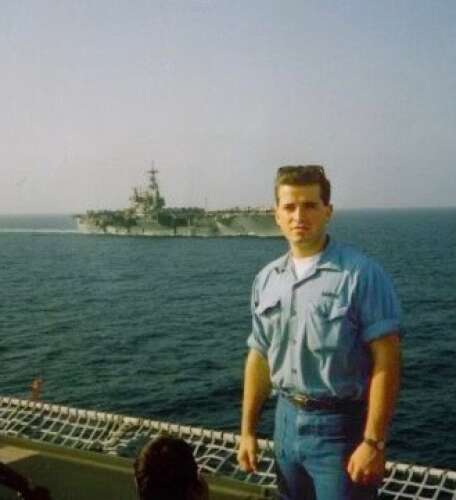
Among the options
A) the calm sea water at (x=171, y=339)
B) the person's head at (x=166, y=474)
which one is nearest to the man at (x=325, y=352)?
the person's head at (x=166, y=474)

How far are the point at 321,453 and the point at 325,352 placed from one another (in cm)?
53

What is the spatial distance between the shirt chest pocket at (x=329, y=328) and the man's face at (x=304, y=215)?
0.33m

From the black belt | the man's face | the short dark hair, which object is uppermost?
the short dark hair

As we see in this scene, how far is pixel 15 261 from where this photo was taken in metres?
94.4

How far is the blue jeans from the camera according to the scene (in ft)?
10.6

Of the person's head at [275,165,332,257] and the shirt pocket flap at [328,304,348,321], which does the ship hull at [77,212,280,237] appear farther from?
the shirt pocket flap at [328,304,348,321]

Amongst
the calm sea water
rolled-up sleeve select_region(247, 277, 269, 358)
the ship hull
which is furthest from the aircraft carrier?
rolled-up sleeve select_region(247, 277, 269, 358)

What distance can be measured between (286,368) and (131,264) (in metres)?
82.8

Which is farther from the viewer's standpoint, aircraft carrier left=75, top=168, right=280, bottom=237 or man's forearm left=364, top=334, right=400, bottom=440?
aircraft carrier left=75, top=168, right=280, bottom=237

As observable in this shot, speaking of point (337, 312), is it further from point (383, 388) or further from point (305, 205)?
point (305, 205)

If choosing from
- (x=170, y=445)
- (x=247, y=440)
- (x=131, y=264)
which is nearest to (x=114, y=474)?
(x=247, y=440)

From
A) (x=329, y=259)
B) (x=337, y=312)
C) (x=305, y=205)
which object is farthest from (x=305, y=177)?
(x=337, y=312)

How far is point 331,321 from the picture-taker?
3.18m

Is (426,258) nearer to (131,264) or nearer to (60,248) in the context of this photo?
(131,264)
